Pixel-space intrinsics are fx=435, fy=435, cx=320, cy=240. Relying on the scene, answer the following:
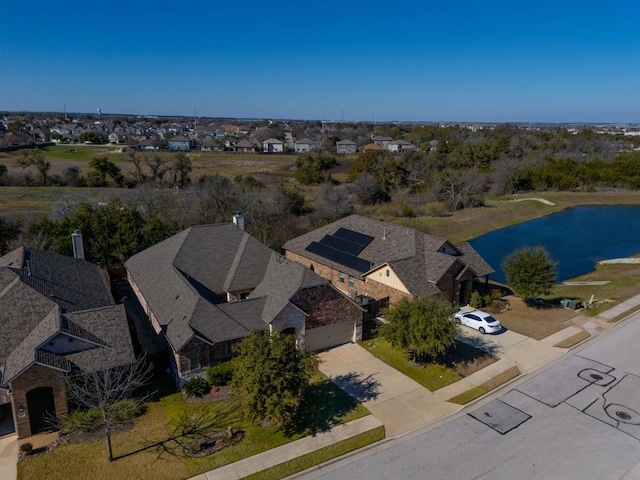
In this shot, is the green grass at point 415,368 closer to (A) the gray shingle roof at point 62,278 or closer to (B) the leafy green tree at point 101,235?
(A) the gray shingle roof at point 62,278

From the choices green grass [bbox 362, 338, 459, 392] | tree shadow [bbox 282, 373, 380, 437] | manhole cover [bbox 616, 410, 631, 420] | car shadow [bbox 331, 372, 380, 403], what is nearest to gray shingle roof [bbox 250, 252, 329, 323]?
tree shadow [bbox 282, 373, 380, 437]

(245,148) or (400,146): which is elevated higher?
(400,146)

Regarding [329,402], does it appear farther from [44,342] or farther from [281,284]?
[44,342]

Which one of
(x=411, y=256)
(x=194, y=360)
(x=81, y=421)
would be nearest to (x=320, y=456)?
(x=194, y=360)

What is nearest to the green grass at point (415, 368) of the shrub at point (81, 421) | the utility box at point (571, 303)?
the utility box at point (571, 303)

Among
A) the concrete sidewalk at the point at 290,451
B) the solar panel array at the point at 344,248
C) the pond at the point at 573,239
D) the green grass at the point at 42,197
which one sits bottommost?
the pond at the point at 573,239

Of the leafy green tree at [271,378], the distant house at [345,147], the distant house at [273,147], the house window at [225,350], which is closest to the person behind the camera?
the leafy green tree at [271,378]

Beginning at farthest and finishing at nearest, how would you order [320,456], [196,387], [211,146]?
[211,146] < [196,387] < [320,456]
